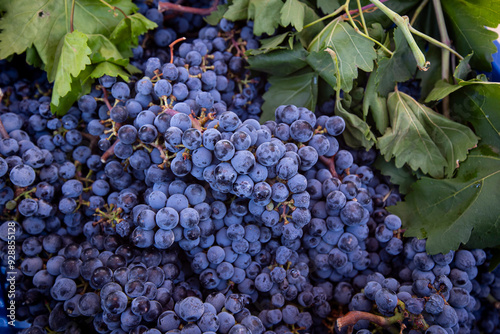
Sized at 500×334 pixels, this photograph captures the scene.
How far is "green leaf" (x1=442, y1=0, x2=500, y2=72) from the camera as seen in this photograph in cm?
98

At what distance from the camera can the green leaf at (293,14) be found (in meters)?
0.97

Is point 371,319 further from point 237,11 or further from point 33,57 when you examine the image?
point 33,57

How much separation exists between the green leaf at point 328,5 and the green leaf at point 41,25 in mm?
682

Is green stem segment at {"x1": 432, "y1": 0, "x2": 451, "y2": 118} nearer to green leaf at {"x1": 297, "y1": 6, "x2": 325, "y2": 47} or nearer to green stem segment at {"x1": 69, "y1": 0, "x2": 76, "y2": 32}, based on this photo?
green leaf at {"x1": 297, "y1": 6, "x2": 325, "y2": 47}

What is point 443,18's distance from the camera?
3.48ft

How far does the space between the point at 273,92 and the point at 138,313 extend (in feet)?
2.42

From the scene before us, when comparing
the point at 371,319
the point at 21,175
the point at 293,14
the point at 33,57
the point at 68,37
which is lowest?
the point at 371,319

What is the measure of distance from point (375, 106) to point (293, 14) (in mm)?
365

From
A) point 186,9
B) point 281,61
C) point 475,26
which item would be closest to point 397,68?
point 475,26

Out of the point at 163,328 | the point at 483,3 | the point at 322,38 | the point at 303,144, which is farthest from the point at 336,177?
the point at 483,3

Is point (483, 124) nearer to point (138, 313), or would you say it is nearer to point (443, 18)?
point (443, 18)

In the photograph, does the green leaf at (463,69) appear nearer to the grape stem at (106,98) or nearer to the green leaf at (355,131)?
the green leaf at (355,131)

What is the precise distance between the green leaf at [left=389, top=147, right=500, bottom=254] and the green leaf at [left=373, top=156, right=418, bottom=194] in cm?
3

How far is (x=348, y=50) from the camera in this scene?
3.14ft
